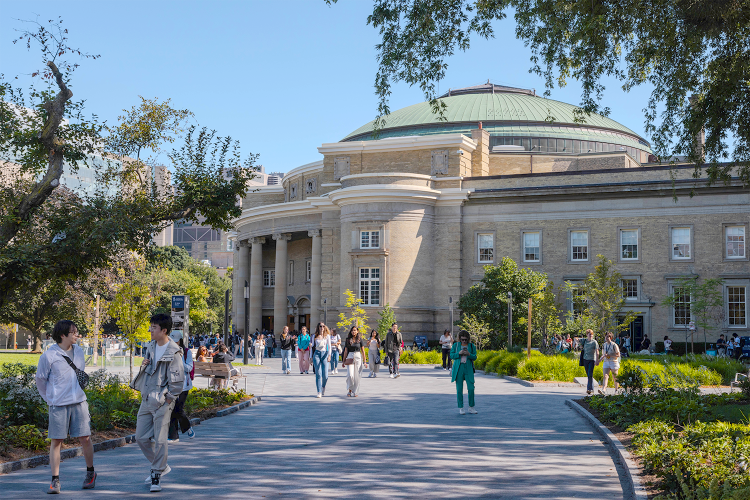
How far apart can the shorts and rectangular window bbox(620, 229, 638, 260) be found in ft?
153

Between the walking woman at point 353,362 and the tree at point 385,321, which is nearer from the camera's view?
the walking woman at point 353,362

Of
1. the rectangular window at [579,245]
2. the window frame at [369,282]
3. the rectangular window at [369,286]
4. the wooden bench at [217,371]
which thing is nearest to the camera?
the wooden bench at [217,371]

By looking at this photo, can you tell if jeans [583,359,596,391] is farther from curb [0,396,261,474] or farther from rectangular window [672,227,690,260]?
rectangular window [672,227,690,260]

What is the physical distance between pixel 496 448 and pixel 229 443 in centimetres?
425

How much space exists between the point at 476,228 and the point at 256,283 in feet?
66.4

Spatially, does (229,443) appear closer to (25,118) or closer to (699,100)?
(25,118)

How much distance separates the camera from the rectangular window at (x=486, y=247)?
54.8 m

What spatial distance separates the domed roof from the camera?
6944cm

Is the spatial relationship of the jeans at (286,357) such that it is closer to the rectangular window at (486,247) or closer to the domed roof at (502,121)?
the rectangular window at (486,247)

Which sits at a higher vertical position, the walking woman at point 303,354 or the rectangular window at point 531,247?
the rectangular window at point 531,247

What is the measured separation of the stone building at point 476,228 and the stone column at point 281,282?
0.11 metres

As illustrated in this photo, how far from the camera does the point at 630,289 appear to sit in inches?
2009

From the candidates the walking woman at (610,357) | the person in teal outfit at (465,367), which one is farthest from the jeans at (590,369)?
the person in teal outfit at (465,367)

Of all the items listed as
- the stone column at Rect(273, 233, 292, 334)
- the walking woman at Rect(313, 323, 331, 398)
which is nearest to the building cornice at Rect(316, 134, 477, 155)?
the stone column at Rect(273, 233, 292, 334)
